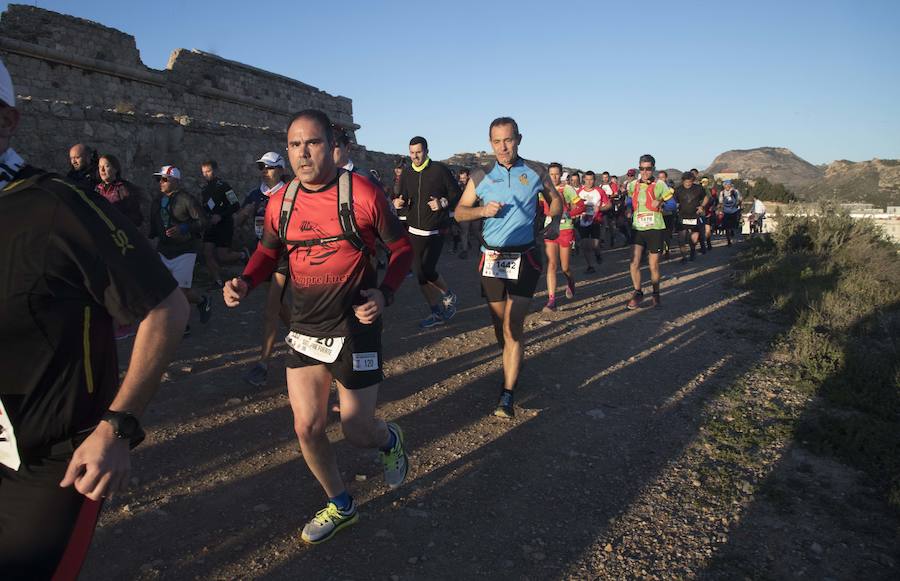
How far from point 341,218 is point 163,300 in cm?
130

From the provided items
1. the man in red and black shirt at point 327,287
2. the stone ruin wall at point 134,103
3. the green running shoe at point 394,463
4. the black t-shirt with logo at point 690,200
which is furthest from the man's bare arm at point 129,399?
the black t-shirt with logo at point 690,200

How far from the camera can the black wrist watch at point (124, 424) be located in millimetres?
1507

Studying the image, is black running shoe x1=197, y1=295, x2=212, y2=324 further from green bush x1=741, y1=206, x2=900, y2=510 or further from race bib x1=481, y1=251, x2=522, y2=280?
green bush x1=741, y1=206, x2=900, y2=510

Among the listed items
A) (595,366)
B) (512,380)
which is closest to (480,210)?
(512,380)

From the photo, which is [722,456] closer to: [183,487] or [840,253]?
[183,487]

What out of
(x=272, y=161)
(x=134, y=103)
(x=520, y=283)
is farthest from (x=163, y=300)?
(x=134, y=103)

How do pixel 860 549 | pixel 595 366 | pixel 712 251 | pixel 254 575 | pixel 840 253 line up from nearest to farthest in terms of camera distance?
pixel 254 575, pixel 860 549, pixel 595 366, pixel 840 253, pixel 712 251

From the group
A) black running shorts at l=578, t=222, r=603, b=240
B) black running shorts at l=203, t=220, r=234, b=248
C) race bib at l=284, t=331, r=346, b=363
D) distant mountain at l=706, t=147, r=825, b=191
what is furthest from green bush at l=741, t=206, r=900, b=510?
distant mountain at l=706, t=147, r=825, b=191

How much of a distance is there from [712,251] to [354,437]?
1629 centimetres

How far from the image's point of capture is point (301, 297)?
2.90 m

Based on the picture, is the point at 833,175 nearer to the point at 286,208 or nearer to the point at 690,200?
the point at 690,200

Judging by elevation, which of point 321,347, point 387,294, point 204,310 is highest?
point 387,294

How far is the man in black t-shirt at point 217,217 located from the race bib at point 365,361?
5.45m

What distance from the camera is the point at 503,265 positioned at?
183 inches
